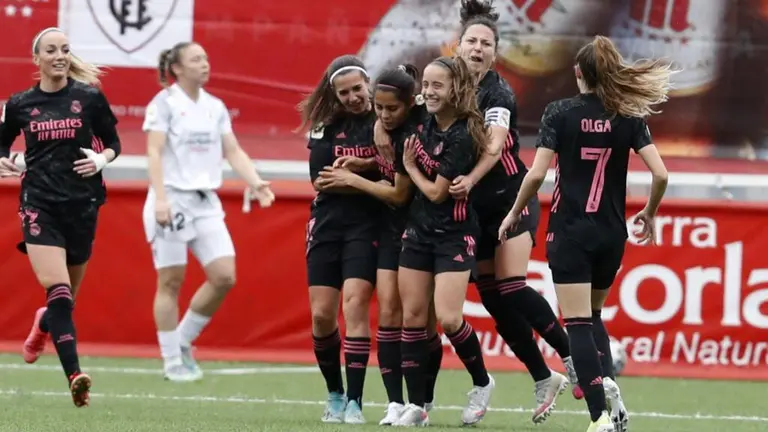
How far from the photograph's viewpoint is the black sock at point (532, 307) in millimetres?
8609

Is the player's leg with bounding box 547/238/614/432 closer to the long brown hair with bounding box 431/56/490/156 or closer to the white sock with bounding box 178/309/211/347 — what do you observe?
the long brown hair with bounding box 431/56/490/156

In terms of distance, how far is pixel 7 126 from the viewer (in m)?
9.14

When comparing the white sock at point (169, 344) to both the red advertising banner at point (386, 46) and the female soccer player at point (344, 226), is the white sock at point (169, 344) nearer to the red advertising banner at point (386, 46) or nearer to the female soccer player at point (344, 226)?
the red advertising banner at point (386, 46)

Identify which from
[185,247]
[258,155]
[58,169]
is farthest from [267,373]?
[58,169]

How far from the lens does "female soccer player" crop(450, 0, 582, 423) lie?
836cm

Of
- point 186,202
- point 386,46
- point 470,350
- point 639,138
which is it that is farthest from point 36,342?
point 386,46

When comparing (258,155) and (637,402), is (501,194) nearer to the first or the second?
(637,402)

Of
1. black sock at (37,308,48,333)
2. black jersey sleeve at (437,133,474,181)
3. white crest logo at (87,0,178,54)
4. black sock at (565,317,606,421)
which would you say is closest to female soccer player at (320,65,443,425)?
black jersey sleeve at (437,133,474,181)

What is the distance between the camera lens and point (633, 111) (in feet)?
23.9

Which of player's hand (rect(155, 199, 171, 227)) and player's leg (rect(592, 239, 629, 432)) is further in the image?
player's hand (rect(155, 199, 171, 227))

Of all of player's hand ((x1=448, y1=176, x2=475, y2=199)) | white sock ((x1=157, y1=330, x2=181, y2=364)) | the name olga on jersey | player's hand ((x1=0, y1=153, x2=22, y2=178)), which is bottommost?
white sock ((x1=157, y1=330, x2=181, y2=364))

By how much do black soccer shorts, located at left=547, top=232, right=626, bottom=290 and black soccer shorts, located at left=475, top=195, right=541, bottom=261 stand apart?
1.09m

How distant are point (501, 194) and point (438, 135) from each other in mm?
708

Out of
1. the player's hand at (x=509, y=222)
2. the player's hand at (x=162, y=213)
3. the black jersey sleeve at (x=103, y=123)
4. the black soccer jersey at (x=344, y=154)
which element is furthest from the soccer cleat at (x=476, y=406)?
the player's hand at (x=162, y=213)
